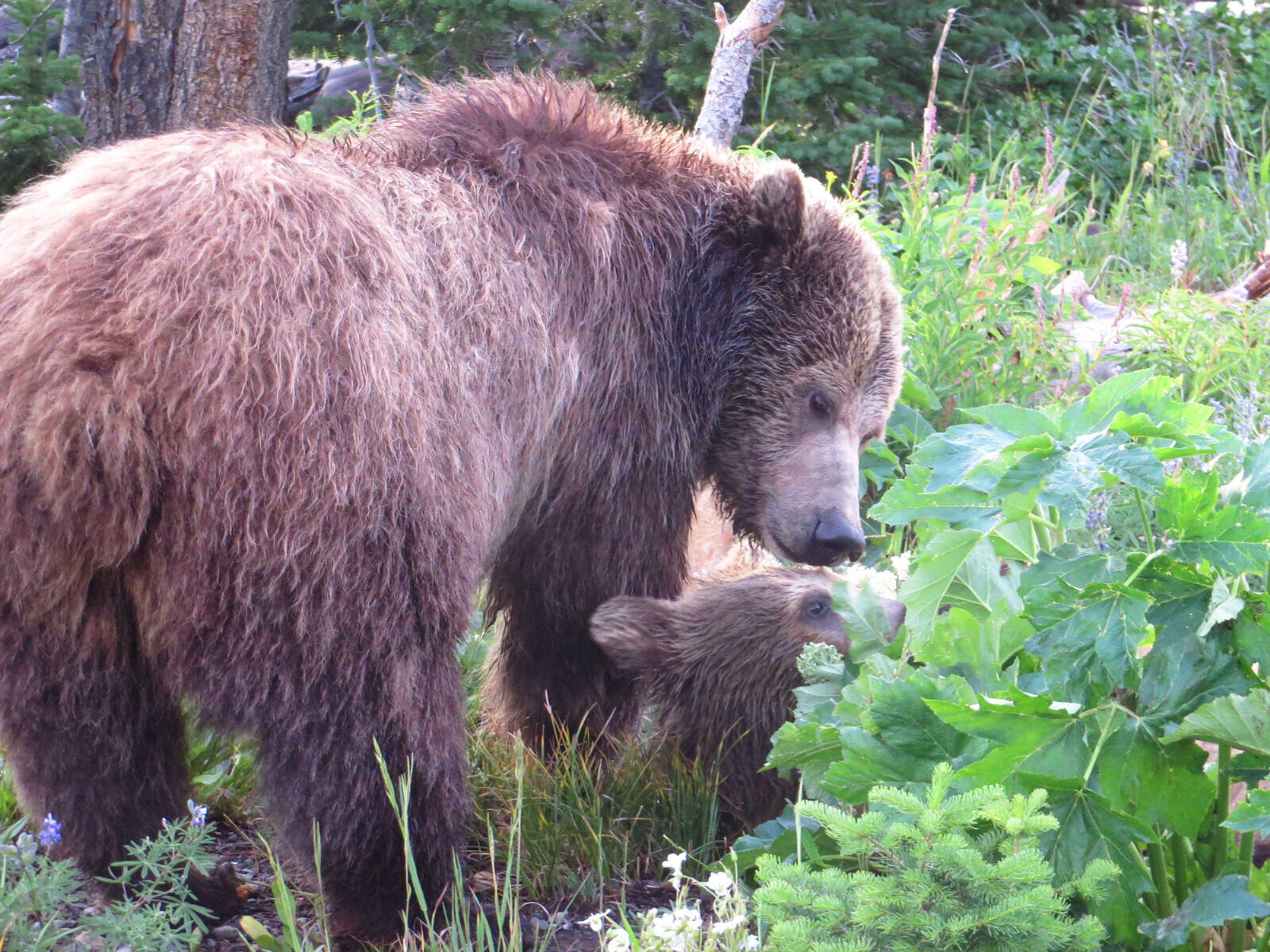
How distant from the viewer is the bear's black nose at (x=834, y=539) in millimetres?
3967

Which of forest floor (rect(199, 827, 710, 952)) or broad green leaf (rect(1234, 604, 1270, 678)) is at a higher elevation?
broad green leaf (rect(1234, 604, 1270, 678))

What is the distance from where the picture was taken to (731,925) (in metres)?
2.15

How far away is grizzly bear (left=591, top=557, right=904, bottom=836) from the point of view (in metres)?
3.92

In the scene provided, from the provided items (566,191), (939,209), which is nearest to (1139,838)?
(566,191)

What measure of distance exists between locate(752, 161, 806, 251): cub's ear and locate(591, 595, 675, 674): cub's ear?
118 centimetres

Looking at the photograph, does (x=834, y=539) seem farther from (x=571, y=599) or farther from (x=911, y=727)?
(x=911, y=727)

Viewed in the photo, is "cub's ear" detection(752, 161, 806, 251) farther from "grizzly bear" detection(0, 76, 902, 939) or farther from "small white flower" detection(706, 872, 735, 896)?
"small white flower" detection(706, 872, 735, 896)

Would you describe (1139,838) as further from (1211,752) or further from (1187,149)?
(1187,149)

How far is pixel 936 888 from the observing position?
204cm

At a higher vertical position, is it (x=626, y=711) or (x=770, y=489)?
(x=770, y=489)

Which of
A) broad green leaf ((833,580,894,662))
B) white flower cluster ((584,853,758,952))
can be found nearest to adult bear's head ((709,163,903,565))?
broad green leaf ((833,580,894,662))

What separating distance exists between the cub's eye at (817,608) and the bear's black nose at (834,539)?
160 mm

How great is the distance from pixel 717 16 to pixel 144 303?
3.86m

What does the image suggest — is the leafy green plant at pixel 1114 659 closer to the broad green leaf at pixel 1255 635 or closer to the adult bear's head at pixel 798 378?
the broad green leaf at pixel 1255 635
